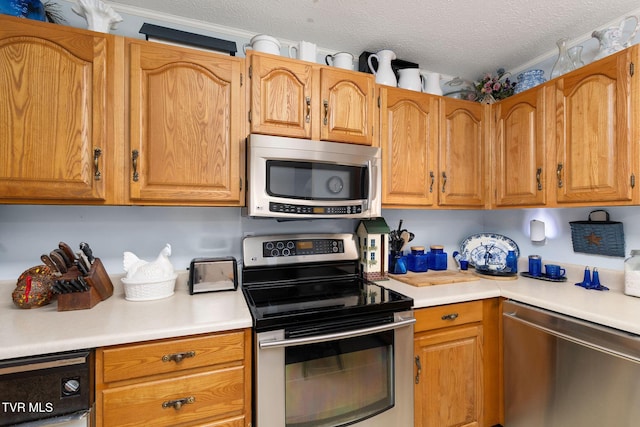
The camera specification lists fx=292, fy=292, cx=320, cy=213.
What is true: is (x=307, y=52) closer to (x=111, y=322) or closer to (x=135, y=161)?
(x=135, y=161)

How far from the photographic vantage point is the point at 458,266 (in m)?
2.25

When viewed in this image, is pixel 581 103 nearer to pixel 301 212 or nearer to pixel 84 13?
pixel 301 212

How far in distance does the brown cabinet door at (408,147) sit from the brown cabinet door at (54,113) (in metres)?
1.39

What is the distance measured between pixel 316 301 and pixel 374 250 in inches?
23.1

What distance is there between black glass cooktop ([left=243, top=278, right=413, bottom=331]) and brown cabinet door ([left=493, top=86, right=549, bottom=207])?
108cm

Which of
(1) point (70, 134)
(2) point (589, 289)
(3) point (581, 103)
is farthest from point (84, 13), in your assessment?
(2) point (589, 289)

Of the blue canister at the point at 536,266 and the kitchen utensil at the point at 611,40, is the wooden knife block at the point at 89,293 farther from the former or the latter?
the kitchen utensil at the point at 611,40

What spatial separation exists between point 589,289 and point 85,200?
2.57m

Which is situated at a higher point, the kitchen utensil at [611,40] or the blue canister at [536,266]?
the kitchen utensil at [611,40]

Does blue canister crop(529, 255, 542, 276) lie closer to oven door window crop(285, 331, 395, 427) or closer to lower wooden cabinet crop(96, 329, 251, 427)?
oven door window crop(285, 331, 395, 427)

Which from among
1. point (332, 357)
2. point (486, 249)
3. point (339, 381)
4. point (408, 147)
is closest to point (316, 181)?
point (408, 147)

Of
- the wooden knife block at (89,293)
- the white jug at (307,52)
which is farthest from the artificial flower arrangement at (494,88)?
the wooden knife block at (89,293)

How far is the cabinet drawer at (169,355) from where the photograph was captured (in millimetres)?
986

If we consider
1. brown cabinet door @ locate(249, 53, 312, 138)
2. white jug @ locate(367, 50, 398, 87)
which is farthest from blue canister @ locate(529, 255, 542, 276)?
brown cabinet door @ locate(249, 53, 312, 138)
